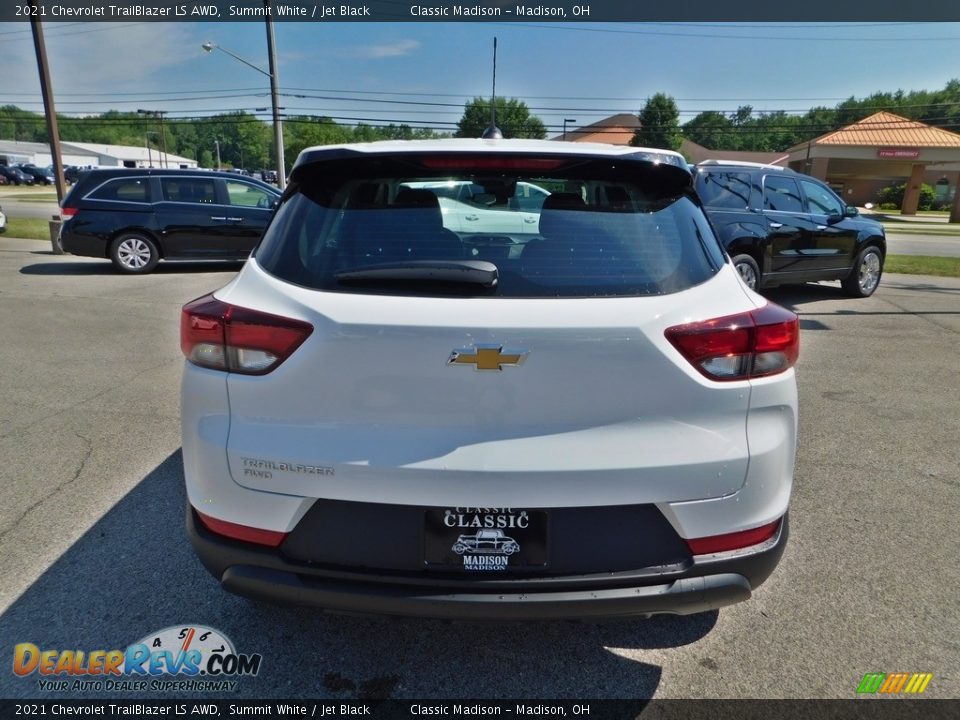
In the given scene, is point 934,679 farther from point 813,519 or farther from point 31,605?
point 31,605

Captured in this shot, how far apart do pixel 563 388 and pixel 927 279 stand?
46.5 ft

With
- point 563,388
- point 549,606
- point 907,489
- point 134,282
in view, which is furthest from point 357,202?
point 134,282

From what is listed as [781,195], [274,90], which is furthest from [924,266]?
[274,90]

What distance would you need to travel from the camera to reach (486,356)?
5.65ft

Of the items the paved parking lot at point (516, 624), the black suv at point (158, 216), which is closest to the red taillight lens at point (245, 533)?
the paved parking lot at point (516, 624)

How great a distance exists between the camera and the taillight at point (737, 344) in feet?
5.87

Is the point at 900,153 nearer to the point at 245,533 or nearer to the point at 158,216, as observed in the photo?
the point at 158,216

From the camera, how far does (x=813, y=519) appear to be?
129 inches

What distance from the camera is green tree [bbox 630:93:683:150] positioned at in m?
82.4

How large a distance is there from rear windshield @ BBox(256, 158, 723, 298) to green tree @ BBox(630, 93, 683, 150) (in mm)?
84577

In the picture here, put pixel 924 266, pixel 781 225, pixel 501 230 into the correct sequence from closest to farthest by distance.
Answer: pixel 501 230 → pixel 781 225 → pixel 924 266

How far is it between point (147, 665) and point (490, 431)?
1601 millimetres

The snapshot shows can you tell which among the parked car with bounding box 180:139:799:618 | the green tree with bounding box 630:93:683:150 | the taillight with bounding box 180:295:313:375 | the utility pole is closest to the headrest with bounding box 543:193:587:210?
the parked car with bounding box 180:139:799:618

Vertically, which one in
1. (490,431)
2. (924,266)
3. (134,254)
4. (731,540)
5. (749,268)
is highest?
(490,431)
